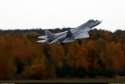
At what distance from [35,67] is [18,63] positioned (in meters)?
8.41

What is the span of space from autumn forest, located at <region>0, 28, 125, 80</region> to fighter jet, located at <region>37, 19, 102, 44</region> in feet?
5.03

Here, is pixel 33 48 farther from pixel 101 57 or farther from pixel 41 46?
pixel 101 57

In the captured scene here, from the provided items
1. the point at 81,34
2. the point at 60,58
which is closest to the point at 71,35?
the point at 81,34

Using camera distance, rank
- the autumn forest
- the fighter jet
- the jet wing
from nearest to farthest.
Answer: the autumn forest < the jet wing < the fighter jet

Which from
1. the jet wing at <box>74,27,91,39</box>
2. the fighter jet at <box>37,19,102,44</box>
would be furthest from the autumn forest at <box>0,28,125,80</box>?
the jet wing at <box>74,27,91,39</box>

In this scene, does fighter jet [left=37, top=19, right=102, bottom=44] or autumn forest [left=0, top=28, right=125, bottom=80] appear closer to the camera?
autumn forest [left=0, top=28, right=125, bottom=80]

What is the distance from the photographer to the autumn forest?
221 ft

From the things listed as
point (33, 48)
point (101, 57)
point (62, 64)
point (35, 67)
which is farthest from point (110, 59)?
point (33, 48)

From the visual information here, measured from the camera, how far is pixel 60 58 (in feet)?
272

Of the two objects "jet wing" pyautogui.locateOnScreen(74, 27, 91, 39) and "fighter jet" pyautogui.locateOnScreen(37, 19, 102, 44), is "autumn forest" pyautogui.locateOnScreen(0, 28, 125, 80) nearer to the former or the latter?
"fighter jet" pyautogui.locateOnScreen(37, 19, 102, 44)

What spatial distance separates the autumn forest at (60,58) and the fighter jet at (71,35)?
5.03 ft

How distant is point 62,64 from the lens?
8281 cm

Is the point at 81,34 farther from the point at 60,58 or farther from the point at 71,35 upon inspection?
the point at 60,58

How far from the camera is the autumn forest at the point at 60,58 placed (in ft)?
221
